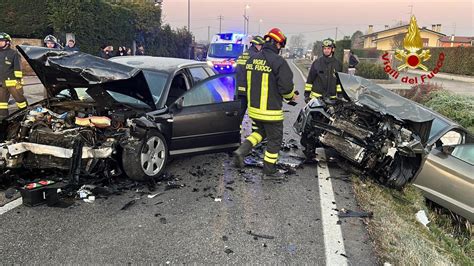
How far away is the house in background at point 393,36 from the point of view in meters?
58.2

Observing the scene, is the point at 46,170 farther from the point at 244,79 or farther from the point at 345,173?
the point at 345,173

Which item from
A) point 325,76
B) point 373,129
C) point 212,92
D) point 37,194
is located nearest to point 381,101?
point 373,129

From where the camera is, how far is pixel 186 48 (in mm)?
34375

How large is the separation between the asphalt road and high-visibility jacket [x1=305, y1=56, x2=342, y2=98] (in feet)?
8.17

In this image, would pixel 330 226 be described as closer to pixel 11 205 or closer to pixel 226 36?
pixel 11 205

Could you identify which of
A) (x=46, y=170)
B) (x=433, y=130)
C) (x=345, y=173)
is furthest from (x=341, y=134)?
(x=46, y=170)

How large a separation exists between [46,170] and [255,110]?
264 cm

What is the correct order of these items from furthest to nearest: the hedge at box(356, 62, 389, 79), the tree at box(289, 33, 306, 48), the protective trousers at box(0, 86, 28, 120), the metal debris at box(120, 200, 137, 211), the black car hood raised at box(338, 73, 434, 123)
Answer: the tree at box(289, 33, 306, 48) → the hedge at box(356, 62, 389, 79) → the protective trousers at box(0, 86, 28, 120) → the black car hood raised at box(338, 73, 434, 123) → the metal debris at box(120, 200, 137, 211)

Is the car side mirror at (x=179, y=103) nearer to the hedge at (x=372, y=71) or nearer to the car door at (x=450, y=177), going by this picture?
the car door at (x=450, y=177)

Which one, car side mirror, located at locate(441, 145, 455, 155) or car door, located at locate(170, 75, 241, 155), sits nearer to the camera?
car side mirror, located at locate(441, 145, 455, 155)

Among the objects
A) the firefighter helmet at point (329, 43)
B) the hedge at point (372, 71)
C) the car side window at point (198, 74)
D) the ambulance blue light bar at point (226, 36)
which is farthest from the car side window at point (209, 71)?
the hedge at point (372, 71)

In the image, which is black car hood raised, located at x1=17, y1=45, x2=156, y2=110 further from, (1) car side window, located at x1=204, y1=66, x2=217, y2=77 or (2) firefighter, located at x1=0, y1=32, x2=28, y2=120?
(2) firefighter, located at x1=0, y1=32, x2=28, y2=120

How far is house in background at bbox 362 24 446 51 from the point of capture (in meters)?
58.2

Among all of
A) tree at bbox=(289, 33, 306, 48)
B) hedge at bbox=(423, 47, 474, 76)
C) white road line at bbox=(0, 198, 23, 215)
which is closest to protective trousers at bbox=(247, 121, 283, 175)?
white road line at bbox=(0, 198, 23, 215)
